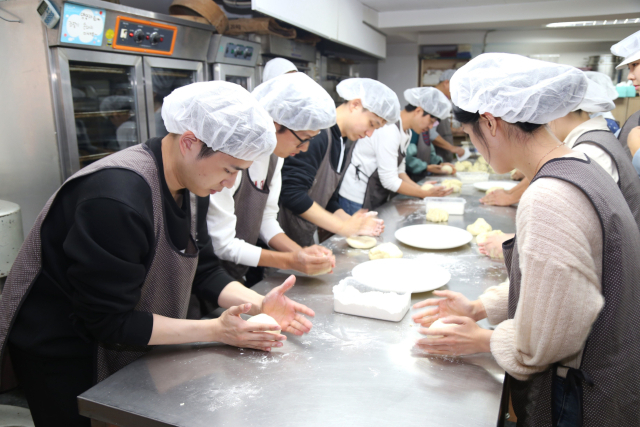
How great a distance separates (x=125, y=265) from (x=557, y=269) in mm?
1011

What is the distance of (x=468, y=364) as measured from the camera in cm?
123

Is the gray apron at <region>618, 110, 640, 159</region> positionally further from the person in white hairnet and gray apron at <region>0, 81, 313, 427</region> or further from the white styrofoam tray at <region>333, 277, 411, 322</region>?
the person in white hairnet and gray apron at <region>0, 81, 313, 427</region>

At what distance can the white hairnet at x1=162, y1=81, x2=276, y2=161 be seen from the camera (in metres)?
1.26

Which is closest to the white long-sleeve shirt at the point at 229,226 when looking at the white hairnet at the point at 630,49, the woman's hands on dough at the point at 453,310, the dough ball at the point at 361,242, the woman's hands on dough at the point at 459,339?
the dough ball at the point at 361,242

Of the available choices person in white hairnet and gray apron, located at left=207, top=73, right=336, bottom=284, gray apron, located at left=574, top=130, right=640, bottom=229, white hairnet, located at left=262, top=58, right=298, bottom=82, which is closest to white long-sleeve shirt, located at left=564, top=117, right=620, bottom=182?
gray apron, located at left=574, top=130, right=640, bottom=229

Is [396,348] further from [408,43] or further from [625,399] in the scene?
[408,43]

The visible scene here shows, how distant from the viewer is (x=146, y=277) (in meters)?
1.30

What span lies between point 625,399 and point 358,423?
0.68m

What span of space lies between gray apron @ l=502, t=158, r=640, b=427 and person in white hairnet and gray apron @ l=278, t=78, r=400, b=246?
4.41ft

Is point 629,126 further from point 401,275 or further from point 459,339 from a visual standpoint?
point 459,339

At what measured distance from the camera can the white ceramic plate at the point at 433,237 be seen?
2215 mm

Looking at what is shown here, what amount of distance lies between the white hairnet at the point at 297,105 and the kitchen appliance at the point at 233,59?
76.9 inches

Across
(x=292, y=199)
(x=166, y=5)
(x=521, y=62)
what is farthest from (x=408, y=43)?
(x=521, y=62)

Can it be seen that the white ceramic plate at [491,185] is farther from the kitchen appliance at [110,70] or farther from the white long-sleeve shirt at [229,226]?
the kitchen appliance at [110,70]
